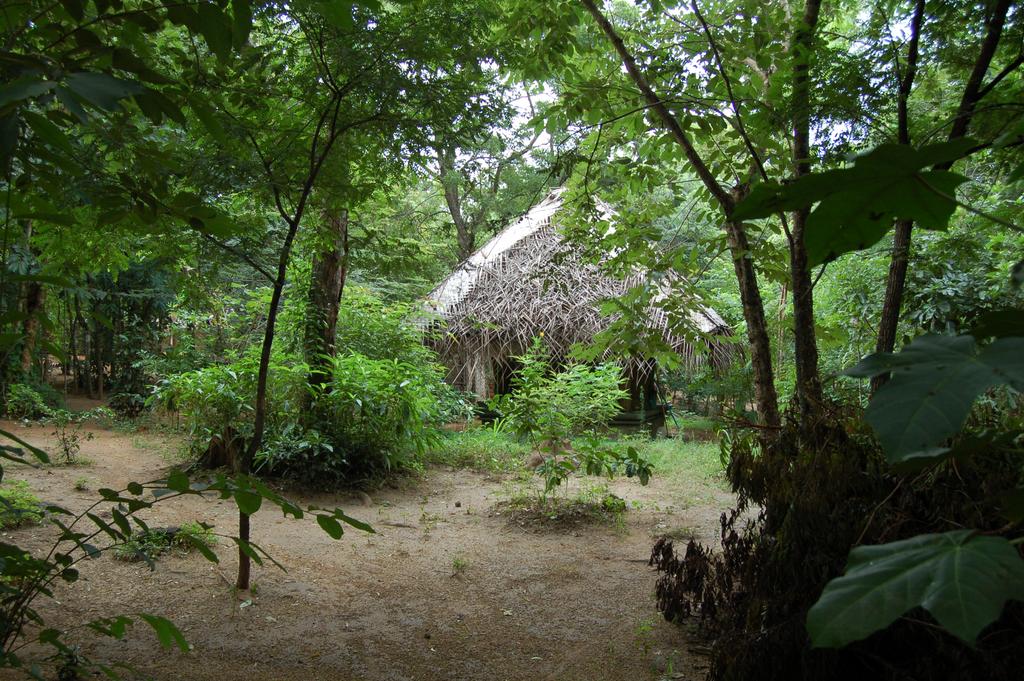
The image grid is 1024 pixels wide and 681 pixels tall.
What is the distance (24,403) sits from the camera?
319 inches

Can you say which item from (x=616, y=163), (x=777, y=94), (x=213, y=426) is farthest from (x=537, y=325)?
(x=777, y=94)

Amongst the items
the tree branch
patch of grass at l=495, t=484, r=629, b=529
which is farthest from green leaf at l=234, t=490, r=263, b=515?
patch of grass at l=495, t=484, r=629, b=529

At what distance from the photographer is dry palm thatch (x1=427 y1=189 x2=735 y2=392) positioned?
1105 cm

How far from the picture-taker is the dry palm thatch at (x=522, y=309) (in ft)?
36.3

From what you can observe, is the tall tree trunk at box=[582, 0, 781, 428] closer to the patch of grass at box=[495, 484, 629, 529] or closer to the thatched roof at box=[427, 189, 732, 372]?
the patch of grass at box=[495, 484, 629, 529]

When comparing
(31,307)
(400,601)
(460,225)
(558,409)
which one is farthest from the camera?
(460,225)

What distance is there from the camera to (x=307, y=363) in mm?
6441

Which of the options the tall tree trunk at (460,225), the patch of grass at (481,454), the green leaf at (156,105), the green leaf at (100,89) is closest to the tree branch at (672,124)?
the green leaf at (156,105)

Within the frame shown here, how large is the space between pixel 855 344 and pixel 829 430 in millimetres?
6578

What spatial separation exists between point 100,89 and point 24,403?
9.39 metres

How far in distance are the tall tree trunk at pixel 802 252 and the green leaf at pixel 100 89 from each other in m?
2.49

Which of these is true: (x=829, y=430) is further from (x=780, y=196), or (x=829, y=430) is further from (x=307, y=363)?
(x=307, y=363)

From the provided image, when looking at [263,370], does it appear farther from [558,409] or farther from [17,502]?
[558,409]

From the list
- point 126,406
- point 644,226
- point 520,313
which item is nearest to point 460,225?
point 520,313
